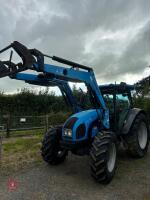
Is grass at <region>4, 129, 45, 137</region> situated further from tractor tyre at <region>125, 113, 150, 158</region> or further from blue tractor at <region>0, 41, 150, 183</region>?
tractor tyre at <region>125, 113, 150, 158</region>

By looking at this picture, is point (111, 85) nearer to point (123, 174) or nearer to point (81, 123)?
point (81, 123)

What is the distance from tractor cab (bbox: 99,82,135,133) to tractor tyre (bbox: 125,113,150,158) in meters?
0.35

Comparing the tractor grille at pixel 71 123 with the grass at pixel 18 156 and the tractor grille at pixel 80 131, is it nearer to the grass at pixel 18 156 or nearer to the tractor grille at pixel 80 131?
the tractor grille at pixel 80 131

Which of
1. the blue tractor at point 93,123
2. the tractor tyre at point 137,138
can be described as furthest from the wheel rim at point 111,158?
the tractor tyre at point 137,138

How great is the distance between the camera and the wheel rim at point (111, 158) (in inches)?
208

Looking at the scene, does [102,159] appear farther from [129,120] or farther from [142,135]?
[142,135]

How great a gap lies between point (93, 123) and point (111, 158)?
0.92 metres

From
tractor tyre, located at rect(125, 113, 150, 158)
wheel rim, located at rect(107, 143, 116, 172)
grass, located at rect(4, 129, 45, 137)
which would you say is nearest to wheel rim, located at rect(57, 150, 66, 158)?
wheel rim, located at rect(107, 143, 116, 172)

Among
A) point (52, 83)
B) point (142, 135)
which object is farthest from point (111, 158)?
point (142, 135)

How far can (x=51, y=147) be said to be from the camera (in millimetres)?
6234

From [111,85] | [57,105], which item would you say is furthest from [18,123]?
[111,85]

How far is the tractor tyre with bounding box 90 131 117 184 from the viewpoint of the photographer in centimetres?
491

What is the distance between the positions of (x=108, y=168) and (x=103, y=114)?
4.59ft

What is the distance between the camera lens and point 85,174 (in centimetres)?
565
